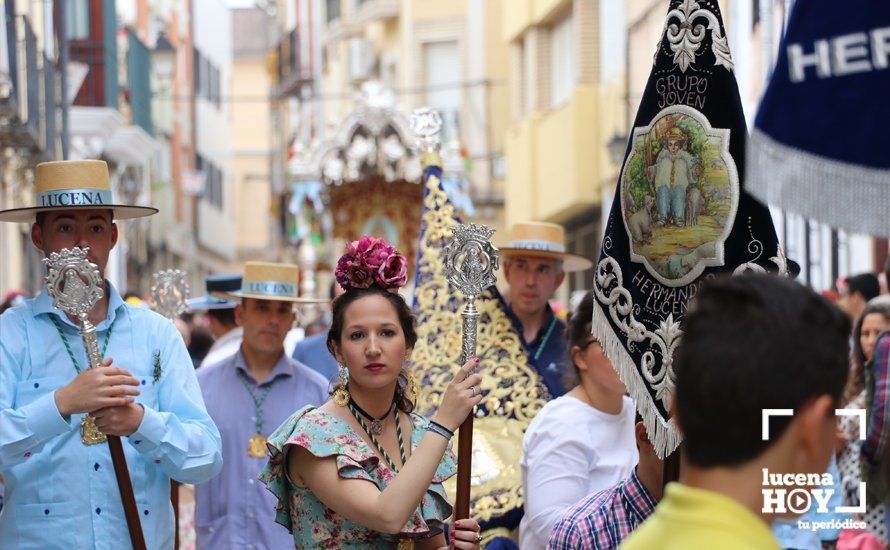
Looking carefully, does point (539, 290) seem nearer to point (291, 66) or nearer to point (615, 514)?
point (615, 514)

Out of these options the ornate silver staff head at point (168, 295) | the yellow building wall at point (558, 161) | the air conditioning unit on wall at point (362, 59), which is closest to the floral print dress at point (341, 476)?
the ornate silver staff head at point (168, 295)

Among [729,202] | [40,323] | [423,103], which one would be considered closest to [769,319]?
[729,202]

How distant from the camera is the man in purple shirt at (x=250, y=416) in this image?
7520 mm

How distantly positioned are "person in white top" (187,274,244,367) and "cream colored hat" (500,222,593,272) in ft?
5.66

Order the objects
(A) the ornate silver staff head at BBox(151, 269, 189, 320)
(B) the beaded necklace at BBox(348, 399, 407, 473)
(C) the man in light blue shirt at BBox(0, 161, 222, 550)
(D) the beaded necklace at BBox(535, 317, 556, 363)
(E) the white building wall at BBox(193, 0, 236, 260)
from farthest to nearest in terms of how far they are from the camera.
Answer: (E) the white building wall at BBox(193, 0, 236, 260) < (A) the ornate silver staff head at BBox(151, 269, 189, 320) < (D) the beaded necklace at BBox(535, 317, 556, 363) < (C) the man in light blue shirt at BBox(0, 161, 222, 550) < (B) the beaded necklace at BBox(348, 399, 407, 473)

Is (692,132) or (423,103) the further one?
(423,103)

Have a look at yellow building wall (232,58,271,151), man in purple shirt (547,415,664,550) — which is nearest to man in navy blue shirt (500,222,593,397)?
man in purple shirt (547,415,664,550)

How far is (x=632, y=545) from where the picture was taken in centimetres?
276

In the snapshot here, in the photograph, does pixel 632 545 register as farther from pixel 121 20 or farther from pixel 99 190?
pixel 121 20

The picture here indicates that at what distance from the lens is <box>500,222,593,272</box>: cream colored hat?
27.9 ft

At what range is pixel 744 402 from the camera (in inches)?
105

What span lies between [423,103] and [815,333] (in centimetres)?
3251

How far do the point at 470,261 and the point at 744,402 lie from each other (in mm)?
2802

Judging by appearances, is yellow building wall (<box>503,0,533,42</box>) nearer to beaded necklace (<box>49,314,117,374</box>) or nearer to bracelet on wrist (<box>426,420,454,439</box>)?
beaded necklace (<box>49,314,117,374</box>)
